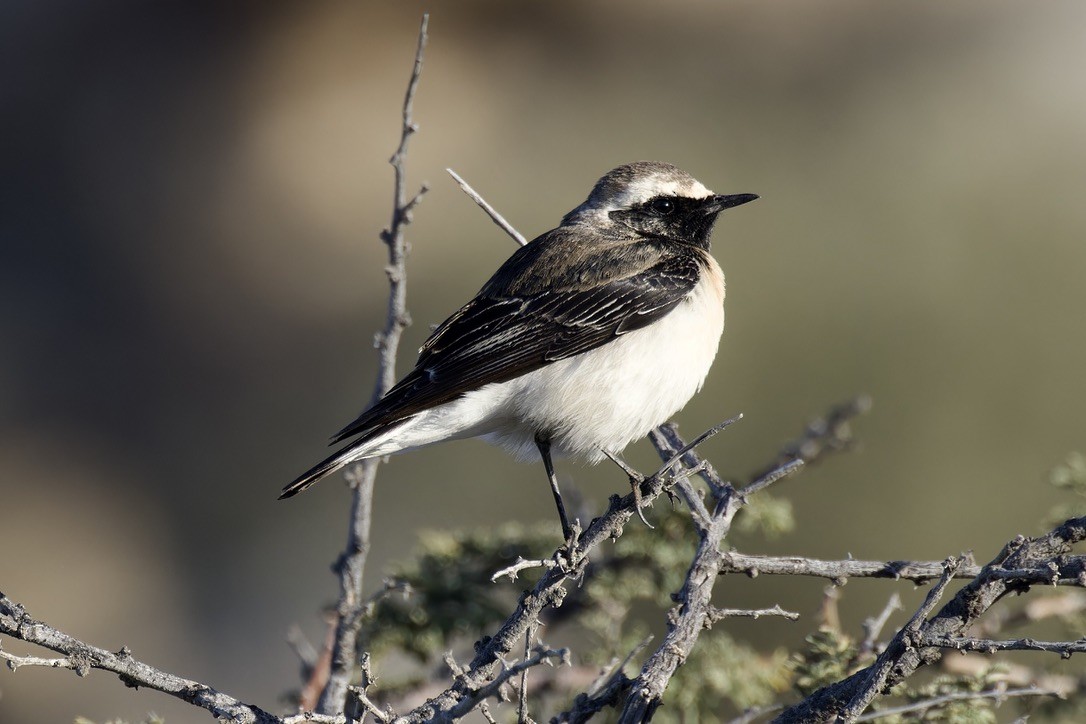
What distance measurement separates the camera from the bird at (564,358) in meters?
4.18

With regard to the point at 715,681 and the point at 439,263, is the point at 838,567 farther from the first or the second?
the point at 439,263

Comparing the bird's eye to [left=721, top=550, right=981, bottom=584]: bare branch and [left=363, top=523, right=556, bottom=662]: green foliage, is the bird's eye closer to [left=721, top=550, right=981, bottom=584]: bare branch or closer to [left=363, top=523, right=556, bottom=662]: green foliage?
[left=363, top=523, right=556, bottom=662]: green foliage

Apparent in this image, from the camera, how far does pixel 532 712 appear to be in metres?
4.68

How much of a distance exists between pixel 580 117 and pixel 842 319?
6118 mm

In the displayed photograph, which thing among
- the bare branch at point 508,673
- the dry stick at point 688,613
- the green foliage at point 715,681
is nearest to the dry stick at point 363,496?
the dry stick at point 688,613

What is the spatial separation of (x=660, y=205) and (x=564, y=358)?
117 centimetres

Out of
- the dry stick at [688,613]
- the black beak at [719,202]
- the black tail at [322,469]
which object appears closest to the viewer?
the dry stick at [688,613]

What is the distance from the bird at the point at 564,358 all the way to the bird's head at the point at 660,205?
1.10 feet

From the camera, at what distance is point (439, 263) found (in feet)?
43.9

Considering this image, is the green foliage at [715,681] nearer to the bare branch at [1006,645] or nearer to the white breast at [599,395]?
the white breast at [599,395]

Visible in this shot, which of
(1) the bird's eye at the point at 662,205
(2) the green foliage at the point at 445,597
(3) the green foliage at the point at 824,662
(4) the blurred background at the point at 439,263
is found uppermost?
(4) the blurred background at the point at 439,263

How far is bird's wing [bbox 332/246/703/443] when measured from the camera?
427 cm

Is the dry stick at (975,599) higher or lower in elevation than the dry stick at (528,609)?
lower

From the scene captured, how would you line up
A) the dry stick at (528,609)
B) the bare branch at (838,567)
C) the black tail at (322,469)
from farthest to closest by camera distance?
the black tail at (322,469), the bare branch at (838,567), the dry stick at (528,609)
